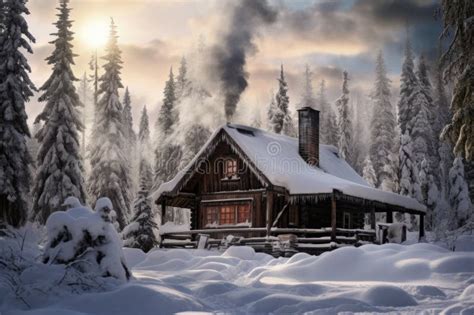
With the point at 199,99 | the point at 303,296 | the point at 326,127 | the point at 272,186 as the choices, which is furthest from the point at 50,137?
the point at 326,127

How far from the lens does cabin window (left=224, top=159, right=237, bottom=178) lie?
Result: 2961 centimetres

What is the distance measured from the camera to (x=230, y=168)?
97.7 feet

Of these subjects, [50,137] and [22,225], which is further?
[50,137]

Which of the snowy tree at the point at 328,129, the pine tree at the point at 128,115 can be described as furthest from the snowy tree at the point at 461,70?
the pine tree at the point at 128,115

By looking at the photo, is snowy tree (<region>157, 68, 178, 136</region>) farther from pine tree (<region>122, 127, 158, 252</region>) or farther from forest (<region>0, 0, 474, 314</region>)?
pine tree (<region>122, 127, 158, 252</region>)

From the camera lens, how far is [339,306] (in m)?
9.95

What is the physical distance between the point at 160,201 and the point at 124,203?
11.9 m

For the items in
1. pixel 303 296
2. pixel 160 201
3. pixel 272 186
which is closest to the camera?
pixel 303 296

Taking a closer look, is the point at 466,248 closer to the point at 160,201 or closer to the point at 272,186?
the point at 272,186

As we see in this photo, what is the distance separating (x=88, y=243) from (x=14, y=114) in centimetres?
2168

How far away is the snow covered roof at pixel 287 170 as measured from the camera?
26156 millimetres

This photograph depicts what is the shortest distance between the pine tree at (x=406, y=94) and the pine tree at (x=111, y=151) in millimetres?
26214

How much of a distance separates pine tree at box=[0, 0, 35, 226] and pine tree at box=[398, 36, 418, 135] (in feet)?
113

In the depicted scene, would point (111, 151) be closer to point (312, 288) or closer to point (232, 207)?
point (232, 207)
